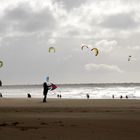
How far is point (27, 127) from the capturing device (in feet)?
43.0

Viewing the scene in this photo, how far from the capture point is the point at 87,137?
10867 mm

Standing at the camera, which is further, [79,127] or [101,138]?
[79,127]

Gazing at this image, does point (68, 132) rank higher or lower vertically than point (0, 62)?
lower

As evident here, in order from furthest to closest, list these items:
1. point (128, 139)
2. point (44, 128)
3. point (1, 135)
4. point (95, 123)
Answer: point (95, 123) < point (44, 128) < point (1, 135) < point (128, 139)

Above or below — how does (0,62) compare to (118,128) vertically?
above

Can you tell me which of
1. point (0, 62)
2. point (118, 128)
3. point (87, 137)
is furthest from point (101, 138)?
point (0, 62)

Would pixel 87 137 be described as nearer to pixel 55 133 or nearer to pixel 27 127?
pixel 55 133

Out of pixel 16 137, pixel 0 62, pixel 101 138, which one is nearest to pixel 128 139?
pixel 101 138

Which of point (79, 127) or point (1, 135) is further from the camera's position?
point (79, 127)

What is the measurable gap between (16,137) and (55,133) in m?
1.36

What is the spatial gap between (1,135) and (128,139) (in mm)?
3874

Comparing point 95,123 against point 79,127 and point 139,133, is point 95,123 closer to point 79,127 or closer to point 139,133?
point 79,127

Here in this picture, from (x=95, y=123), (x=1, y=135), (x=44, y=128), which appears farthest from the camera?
(x=95, y=123)

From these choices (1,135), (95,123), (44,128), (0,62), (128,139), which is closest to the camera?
(128,139)
